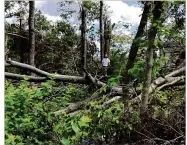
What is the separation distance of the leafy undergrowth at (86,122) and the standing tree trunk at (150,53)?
0.06 meters

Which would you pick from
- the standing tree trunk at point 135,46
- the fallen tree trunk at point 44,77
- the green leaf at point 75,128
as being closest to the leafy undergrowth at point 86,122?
the green leaf at point 75,128

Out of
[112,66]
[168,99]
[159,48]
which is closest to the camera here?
[159,48]

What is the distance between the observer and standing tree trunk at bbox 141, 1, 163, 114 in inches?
95.7

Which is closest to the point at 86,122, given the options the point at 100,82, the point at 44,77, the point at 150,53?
the point at 150,53

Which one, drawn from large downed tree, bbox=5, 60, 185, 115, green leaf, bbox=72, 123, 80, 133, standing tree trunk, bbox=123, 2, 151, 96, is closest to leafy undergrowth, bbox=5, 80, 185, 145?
green leaf, bbox=72, 123, 80, 133

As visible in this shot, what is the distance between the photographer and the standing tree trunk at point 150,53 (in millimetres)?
2430

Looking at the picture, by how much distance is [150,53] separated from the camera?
8.52ft

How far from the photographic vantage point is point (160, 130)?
2477 millimetres

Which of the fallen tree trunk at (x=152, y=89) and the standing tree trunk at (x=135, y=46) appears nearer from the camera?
the standing tree trunk at (x=135, y=46)

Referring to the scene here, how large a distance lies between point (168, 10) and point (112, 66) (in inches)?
29.5

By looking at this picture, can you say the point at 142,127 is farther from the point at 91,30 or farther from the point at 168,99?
the point at 91,30

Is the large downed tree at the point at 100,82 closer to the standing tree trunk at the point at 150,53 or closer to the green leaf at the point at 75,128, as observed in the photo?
the standing tree trunk at the point at 150,53

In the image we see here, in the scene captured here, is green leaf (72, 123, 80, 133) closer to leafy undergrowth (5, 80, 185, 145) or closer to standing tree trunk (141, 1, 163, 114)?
leafy undergrowth (5, 80, 185, 145)

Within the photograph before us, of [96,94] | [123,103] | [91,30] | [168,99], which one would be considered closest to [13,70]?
[96,94]
